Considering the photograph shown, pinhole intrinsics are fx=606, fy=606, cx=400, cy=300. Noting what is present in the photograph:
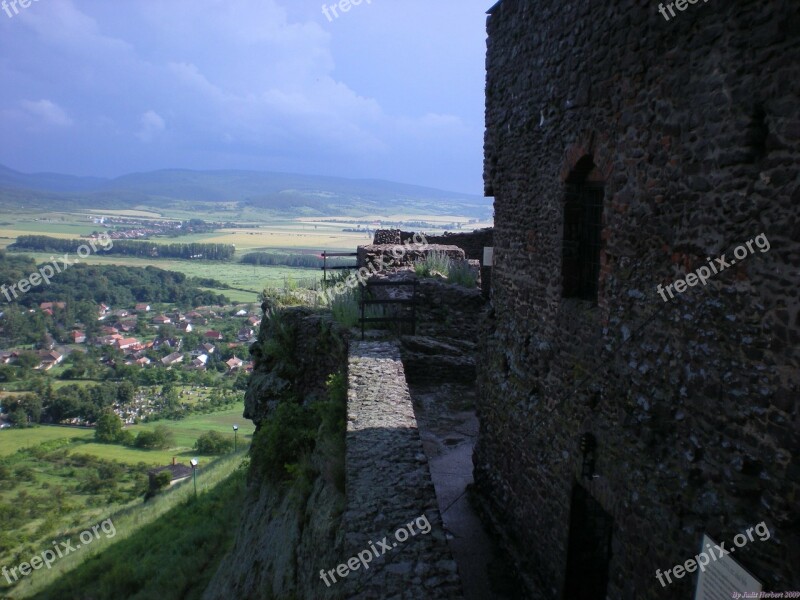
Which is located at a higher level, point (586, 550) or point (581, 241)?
point (581, 241)

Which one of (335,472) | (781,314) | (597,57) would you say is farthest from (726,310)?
(335,472)

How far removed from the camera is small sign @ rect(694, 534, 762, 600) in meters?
3.24

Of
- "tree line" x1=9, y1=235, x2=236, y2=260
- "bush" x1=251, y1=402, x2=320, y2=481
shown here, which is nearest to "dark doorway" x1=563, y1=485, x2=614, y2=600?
"bush" x1=251, y1=402, x2=320, y2=481

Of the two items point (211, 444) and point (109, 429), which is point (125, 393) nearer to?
point (109, 429)

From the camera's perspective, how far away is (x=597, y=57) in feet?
16.9

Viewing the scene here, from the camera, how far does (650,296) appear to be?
4.35 metres

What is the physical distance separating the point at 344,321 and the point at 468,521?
479cm

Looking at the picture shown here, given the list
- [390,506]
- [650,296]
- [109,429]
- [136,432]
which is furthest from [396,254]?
[136,432]

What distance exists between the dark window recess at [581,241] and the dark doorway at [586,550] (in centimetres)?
194

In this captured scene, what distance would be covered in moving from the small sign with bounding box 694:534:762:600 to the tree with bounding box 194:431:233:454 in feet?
144

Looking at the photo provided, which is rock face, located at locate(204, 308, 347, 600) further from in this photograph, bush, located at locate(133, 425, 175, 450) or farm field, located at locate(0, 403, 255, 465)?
bush, located at locate(133, 425, 175, 450)

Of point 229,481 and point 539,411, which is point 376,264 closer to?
point 539,411

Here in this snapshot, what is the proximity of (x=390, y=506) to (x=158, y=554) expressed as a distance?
13.5 m

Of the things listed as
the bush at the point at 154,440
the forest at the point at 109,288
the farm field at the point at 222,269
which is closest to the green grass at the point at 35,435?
the bush at the point at 154,440
